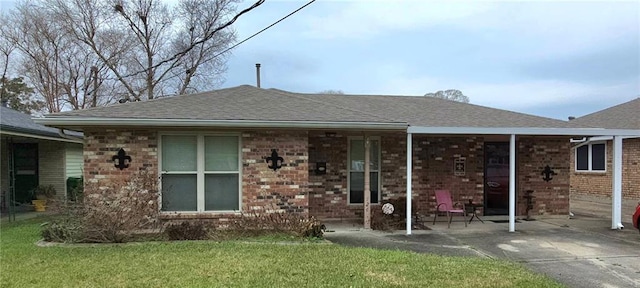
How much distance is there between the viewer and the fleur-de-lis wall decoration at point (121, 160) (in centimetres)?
807

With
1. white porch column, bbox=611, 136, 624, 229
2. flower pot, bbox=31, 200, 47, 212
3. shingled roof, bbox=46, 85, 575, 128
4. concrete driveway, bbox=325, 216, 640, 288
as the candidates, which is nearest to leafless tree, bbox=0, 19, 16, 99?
flower pot, bbox=31, 200, 47, 212

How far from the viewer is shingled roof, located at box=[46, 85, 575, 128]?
7973 mm

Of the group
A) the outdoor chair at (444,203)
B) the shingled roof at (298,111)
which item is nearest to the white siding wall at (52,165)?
the shingled roof at (298,111)

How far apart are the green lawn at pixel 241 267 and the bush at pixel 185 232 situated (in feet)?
1.30

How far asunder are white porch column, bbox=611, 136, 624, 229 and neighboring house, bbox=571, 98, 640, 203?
614 centimetres

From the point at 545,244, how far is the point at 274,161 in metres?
5.02

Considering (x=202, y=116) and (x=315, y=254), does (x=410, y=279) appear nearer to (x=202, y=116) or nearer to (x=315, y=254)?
(x=315, y=254)

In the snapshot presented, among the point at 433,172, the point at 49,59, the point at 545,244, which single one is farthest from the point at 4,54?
the point at 545,244

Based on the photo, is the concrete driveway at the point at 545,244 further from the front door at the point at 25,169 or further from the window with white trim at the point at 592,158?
the front door at the point at 25,169

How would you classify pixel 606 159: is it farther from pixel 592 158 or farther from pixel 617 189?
pixel 617 189

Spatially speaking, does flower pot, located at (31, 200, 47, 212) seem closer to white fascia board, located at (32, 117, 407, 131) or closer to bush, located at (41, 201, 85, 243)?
bush, located at (41, 201, 85, 243)

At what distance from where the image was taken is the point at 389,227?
909 centimetres

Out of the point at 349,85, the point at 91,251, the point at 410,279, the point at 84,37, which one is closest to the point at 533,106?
the point at 349,85

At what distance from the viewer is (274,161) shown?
8.45 m
